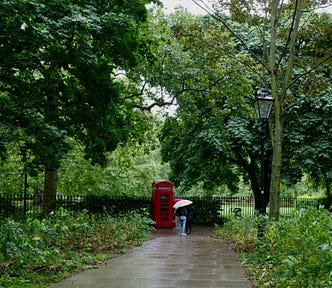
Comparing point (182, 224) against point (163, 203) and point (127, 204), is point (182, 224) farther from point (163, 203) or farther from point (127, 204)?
point (127, 204)

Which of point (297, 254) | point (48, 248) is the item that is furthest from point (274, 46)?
point (48, 248)

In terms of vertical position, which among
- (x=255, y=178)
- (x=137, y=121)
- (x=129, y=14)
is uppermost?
(x=129, y=14)

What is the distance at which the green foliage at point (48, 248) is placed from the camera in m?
6.41

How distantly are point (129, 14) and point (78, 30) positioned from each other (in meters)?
2.56

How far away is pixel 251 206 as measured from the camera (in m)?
26.6

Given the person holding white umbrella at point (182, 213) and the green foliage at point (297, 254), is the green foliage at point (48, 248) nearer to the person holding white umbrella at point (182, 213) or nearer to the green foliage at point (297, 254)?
the green foliage at point (297, 254)

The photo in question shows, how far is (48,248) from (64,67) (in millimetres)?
4419

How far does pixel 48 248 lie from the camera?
762cm

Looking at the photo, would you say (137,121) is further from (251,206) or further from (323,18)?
(251,206)

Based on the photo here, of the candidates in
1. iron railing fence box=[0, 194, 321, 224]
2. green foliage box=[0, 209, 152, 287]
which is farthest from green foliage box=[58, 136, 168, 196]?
green foliage box=[0, 209, 152, 287]

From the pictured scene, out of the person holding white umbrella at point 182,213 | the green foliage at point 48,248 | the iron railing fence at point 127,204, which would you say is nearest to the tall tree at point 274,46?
the green foliage at point 48,248

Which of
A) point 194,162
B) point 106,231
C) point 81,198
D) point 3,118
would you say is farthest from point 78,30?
point 81,198

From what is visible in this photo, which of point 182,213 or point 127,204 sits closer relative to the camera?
point 182,213

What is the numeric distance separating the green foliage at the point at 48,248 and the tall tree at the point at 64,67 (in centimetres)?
155
